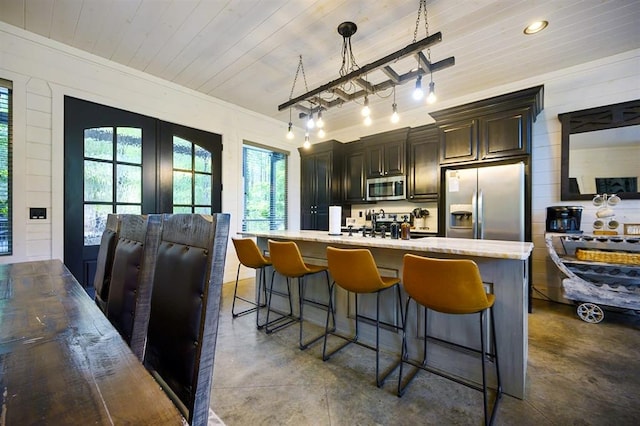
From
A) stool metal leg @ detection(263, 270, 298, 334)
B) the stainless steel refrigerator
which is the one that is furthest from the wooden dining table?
the stainless steel refrigerator

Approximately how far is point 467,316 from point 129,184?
3704mm

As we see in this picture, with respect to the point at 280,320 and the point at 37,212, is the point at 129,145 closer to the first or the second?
the point at 37,212

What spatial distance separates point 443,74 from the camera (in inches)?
131

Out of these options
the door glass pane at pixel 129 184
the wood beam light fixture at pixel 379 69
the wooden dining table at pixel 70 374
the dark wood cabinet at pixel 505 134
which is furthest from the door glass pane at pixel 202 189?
the dark wood cabinet at pixel 505 134

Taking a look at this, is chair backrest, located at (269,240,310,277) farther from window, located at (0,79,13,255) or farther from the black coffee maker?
the black coffee maker

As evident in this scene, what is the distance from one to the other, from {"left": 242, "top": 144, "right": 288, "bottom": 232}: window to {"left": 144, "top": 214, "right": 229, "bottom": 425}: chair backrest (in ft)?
12.2

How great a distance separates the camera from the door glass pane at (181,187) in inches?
141

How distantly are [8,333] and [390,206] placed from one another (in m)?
4.54

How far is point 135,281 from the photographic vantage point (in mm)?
1070

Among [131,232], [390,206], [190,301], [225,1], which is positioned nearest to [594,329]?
[390,206]

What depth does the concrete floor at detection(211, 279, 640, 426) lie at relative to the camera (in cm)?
148

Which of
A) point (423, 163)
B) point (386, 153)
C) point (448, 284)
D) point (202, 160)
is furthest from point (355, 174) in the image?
point (448, 284)

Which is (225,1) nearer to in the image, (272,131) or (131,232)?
(131,232)

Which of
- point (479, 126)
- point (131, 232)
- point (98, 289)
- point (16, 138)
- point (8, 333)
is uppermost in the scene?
point (479, 126)
